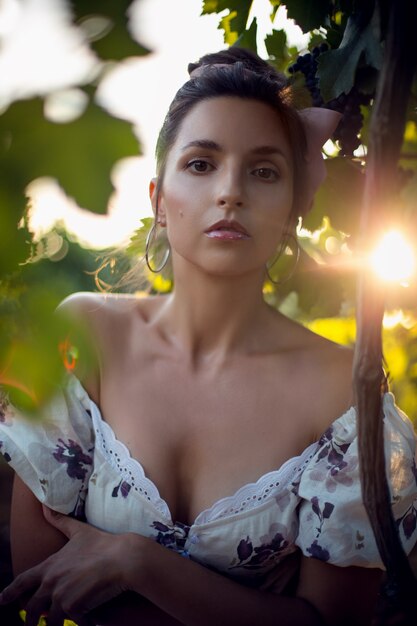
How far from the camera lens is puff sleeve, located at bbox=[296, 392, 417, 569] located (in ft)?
5.79

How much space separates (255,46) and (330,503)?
1107 mm

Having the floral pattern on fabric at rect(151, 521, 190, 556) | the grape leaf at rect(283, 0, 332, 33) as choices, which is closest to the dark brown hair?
the grape leaf at rect(283, 0, 332, 33)

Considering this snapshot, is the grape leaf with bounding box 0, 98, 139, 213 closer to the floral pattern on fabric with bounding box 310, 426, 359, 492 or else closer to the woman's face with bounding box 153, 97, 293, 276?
the woman's face with bounding box 153, 97, 293, 276

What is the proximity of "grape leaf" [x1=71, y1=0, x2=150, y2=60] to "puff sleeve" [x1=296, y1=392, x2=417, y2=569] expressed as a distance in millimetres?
1497

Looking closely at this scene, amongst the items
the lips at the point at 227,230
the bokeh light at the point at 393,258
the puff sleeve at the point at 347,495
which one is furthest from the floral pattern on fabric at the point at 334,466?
the lips at the point at 227,230

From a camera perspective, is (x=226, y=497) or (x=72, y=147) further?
(x=226, y=497)

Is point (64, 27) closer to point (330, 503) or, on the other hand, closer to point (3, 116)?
point (3, 116)

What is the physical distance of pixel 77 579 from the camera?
5.65ft

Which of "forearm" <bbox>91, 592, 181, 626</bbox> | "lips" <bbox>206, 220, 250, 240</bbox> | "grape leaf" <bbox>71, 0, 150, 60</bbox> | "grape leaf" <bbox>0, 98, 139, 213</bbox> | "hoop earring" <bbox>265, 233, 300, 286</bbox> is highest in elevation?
"hoop earring" <bbox>265, 233, 300, 286</bbox>

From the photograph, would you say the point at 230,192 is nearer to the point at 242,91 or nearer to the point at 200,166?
the point at 200,166

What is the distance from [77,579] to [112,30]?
60.0 inches

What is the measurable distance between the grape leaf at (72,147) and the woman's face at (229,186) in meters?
1.29

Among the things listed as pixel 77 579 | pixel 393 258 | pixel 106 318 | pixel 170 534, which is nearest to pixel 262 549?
Result: pixel 170 534

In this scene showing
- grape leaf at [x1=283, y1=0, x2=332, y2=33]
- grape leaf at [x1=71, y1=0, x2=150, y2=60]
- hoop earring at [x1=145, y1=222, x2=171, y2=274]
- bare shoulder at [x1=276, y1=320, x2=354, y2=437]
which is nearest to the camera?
grape leaf at [x1=71, y1=0, x2=150, y2=60]
